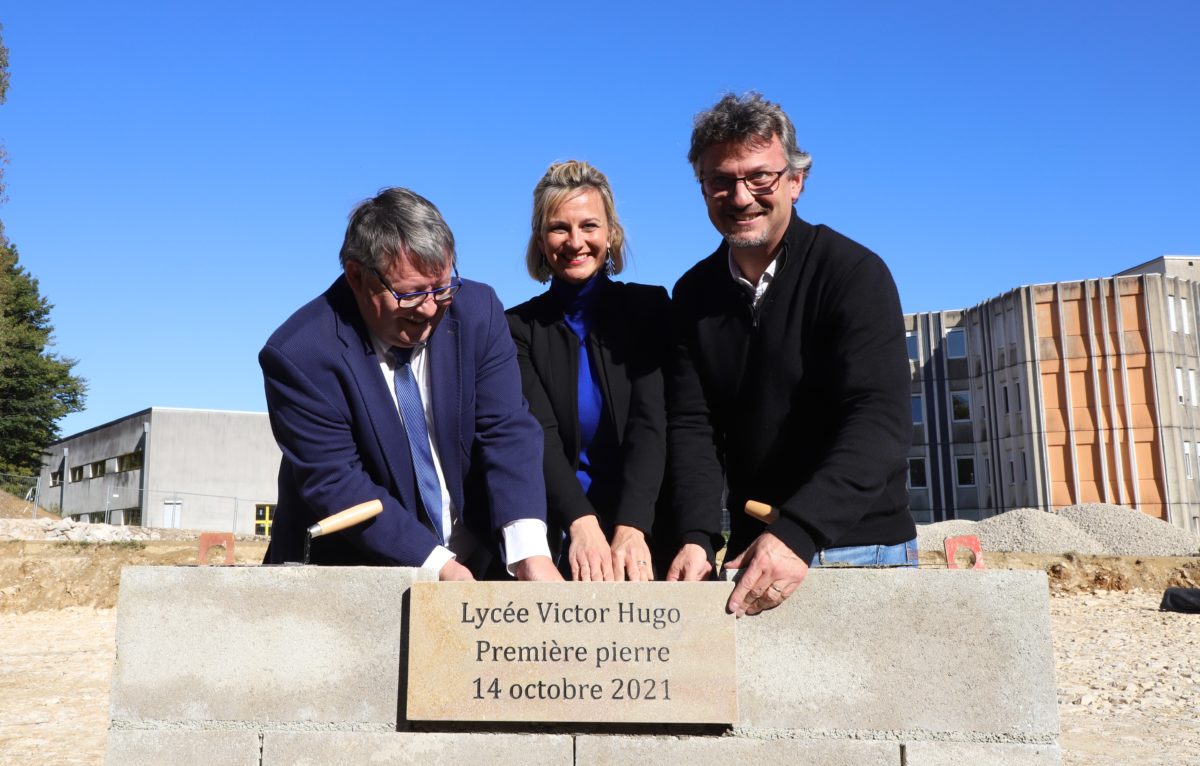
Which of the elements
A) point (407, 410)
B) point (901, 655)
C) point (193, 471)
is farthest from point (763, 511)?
point (193, 471)

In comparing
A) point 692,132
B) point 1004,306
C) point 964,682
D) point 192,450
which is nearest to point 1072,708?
point 964,682

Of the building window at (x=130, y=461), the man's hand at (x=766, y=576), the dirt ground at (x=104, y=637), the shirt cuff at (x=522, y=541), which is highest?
the building window at (x=130, y=461)

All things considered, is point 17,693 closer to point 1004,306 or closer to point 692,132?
point 692,132

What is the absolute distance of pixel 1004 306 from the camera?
3544cm

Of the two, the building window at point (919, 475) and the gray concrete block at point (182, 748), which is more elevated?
the building window at point (919, 475)

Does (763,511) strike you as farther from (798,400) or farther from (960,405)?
(960,405)

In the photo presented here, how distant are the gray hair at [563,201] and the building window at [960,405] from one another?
37.3 metres

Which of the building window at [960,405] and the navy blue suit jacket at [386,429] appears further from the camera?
the building window at [960,405]

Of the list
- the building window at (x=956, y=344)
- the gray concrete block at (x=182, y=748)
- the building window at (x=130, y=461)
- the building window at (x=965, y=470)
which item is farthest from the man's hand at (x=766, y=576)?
the building window at (x=130, y=461)

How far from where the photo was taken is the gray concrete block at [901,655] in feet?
9.00

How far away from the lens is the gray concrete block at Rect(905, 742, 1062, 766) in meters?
2.71

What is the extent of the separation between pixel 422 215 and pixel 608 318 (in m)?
0.87

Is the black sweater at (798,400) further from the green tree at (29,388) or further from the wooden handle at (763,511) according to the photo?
the green tree at (29,388)

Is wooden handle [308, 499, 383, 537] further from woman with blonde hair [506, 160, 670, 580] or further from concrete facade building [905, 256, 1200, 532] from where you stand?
concrete facade building [905, 256, 1200, 532]
